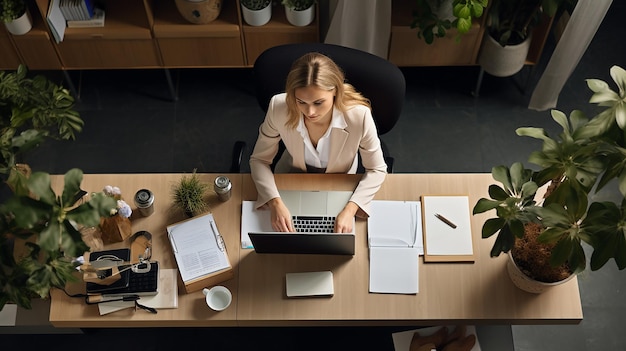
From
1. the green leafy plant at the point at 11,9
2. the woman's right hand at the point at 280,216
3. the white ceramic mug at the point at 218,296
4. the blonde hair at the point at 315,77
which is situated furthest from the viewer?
the green leafy plant at the point at 11,9

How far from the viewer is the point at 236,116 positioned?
3809 mm

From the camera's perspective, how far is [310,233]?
227 cm

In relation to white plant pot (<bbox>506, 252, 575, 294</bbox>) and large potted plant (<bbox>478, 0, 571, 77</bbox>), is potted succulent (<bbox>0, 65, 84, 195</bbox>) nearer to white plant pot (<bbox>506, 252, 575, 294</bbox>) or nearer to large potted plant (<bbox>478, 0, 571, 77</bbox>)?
Result: white plant pot (<bbox>506, 252, 575, 294</bbox>)

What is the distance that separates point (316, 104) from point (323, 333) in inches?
51.9

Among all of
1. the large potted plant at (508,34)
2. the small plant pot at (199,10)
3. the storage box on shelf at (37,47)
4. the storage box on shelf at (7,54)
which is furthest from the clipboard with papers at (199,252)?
the large potted plant at (508,34)

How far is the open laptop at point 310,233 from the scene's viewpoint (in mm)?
2297

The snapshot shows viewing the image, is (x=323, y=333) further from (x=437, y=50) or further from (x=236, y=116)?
(x=437, y=50)

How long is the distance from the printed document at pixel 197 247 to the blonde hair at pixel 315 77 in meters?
0.54

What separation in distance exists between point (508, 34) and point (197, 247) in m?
1.96

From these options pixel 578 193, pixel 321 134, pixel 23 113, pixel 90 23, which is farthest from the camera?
pixel 90 23

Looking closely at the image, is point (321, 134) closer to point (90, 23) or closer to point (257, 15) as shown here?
point (257, 15)

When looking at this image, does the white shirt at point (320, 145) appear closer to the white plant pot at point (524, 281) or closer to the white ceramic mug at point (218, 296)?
the white ceramic mug at point (218, 296)

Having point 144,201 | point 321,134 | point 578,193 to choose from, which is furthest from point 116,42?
point 578,193

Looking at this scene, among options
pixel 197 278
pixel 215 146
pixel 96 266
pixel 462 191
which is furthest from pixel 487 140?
pixel 96 266
